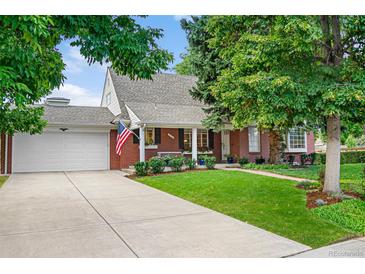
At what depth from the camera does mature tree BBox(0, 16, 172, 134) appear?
3.26 metres

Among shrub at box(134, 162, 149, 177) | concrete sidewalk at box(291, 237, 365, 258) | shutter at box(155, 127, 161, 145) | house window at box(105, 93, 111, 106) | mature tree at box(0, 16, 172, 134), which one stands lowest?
concrete sidewalk at box(291, 237, 365, 258)

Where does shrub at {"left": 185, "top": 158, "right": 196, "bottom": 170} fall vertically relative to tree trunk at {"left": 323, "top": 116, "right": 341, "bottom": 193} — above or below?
below

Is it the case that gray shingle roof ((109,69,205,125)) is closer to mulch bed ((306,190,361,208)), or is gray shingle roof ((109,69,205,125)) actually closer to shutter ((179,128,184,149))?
shutter ((179,128,184,149))

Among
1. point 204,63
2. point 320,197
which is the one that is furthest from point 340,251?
point 204,63

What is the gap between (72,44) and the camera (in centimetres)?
418

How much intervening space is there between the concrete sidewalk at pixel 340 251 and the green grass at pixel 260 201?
150 millimetres

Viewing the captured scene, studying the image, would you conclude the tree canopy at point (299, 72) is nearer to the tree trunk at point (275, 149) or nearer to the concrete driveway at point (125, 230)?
the concrete driveway at point (125, 230)

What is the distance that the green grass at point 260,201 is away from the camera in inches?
173

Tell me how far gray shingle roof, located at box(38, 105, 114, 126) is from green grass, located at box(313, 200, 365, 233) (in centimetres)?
1191

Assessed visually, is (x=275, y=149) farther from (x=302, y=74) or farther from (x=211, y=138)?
(x=302, y=74)

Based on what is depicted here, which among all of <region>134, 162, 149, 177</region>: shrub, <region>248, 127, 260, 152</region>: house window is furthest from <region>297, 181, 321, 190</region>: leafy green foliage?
<region>248, 127, 260, 152</region>: house window

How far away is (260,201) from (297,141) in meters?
11.7

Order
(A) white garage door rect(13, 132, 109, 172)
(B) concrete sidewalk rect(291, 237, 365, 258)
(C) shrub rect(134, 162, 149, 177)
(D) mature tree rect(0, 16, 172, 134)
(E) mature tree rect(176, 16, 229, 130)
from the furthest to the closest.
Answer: (A) white garage door rect(13, 132, 109, 172)
(E) mature tree rect(176, 16, 229, 130)
(C) shrub rect(134, 162, 149, 177)
(B) concrete sidewalk rect(291, 237, 365, 258)
(D) mature tree rect(0, 16, 172, 134)

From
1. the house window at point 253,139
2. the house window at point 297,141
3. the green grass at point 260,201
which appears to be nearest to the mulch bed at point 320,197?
the green grass at point 260,201
